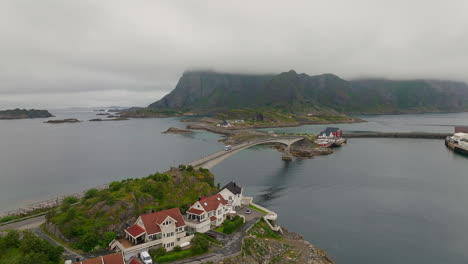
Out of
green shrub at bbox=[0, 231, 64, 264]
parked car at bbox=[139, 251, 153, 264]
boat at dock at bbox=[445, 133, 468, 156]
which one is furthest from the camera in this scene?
boat at dock at bbox=[445, 133, 468, 156]

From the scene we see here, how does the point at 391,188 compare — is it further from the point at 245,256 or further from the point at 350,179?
the point at 245,256

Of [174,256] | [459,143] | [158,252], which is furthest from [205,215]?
[459,143]

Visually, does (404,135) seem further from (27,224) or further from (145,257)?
(27,224)

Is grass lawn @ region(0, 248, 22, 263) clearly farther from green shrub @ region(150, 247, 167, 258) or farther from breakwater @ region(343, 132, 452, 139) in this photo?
breakwater @ region(343, 132, 452, 139)

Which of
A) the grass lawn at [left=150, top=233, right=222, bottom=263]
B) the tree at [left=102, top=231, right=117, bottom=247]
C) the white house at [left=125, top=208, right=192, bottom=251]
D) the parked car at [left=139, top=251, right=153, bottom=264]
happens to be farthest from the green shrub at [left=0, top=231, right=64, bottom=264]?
the grass lawn at [left=150, top=233, right=222, bottom=263]

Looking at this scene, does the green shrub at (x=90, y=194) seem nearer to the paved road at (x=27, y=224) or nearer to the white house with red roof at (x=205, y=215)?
the paved road at (x=27, y=224)

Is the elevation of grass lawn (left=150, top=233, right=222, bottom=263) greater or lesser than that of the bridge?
lesser

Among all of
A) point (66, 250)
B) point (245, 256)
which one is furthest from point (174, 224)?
point (66, 250)

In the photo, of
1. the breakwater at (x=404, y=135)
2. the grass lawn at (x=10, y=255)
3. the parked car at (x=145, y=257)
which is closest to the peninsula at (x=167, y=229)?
the parked car at (x=145, y=257)
